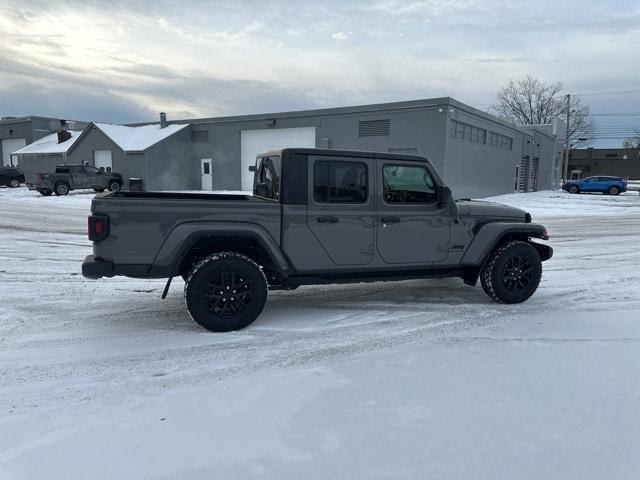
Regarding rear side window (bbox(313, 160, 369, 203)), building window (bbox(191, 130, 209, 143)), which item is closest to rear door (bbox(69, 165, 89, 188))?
building window (bbox(191, 130, 209, 143))

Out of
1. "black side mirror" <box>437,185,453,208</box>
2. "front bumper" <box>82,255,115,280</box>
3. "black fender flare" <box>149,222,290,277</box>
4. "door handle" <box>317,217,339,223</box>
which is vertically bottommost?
"front bumper" <box>82,255,115,280</box>

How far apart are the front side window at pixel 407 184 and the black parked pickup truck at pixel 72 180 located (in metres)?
26.5

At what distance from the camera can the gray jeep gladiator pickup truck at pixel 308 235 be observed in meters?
4.67

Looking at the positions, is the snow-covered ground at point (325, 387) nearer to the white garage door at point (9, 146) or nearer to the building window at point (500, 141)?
the building window at point (500, 141)

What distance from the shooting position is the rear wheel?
27.0 meters

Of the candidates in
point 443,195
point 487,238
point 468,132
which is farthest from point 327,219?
point 468,132

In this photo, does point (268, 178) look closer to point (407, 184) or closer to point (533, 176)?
point (407, 184)

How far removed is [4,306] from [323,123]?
82.2 ft

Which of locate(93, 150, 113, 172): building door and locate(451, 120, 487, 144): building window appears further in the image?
locate(93, 150, 113, 172): building door

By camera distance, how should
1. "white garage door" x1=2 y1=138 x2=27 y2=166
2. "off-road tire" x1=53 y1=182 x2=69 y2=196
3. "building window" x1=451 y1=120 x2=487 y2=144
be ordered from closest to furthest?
1. "building window" x1=451 y1=120 x2=487 y2=144
2. "off-road tire" x1=53 y1=182 x2=69 y2=196
3. "white garage door" x1=2 y1=138 x2=27 y2=166

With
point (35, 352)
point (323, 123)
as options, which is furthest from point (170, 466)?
point (323, 123)

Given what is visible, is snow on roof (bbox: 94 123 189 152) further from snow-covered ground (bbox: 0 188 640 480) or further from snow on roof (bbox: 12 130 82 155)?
snow-covered ground (bbox: 0 188 640 480)

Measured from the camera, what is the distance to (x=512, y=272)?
19.9 feet

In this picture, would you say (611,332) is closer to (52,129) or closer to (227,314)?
(227,314)
